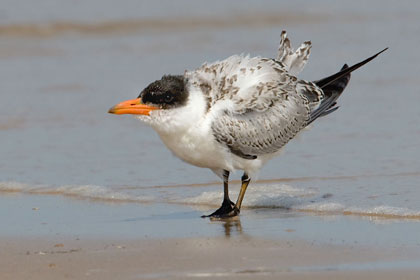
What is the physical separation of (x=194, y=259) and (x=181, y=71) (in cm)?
836

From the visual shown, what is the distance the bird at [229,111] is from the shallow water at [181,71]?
0.56m

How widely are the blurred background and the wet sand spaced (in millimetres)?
2201

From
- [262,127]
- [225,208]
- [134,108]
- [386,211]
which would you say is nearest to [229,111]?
[262,127]

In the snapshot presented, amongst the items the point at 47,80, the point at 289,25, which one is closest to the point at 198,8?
the point at 289,25

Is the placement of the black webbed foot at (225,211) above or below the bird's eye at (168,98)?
below

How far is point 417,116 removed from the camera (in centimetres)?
1069

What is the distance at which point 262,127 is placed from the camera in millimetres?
7422

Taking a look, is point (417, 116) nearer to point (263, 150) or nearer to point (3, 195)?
point (263, 150)

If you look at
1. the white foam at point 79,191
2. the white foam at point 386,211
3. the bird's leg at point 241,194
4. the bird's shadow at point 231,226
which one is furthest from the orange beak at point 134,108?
the white foam at point 386,211

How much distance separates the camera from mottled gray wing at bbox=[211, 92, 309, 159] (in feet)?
23.2

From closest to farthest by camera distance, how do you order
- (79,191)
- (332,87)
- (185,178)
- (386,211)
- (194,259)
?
1. (194,259)
2. (386,211)
3. (79,191)
4. (332,87)
5. (185,178)

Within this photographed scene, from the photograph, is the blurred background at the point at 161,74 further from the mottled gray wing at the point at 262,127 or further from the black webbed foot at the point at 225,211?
the black webbed foot at the point at 225,211

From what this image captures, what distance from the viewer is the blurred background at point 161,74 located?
9148mm

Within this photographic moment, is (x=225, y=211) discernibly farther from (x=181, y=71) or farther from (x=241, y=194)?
(x=181, y=71)
